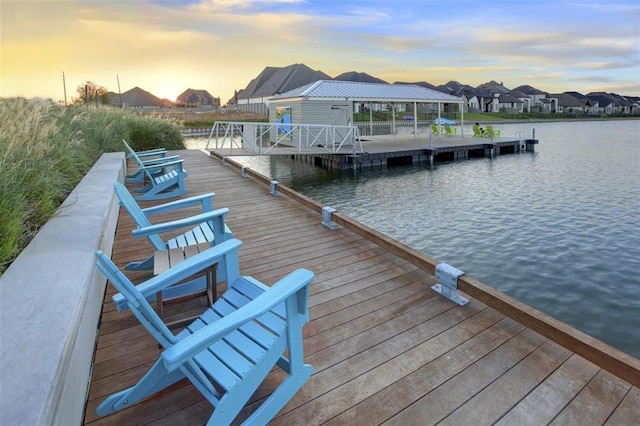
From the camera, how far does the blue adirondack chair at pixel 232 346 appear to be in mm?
1482

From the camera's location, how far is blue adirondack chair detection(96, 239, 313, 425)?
1.48 m

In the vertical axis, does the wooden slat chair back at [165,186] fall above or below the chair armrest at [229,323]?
above

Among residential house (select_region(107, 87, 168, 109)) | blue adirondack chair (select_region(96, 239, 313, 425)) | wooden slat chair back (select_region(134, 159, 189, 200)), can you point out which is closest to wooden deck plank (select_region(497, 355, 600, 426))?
blue adirondack chair (select_region(96, 239, 313, 425))

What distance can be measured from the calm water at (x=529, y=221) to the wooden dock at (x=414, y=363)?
8.96ft

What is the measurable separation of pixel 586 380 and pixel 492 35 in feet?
99.2

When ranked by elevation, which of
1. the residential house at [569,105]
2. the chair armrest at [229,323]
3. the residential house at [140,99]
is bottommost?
the chair armrest at [229,323]

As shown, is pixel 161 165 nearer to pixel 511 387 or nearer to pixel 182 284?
pixel 182 284

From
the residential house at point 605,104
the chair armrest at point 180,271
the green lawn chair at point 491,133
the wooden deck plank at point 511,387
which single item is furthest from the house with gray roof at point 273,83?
the residential house at point 605,104

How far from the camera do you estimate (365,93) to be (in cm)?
1853

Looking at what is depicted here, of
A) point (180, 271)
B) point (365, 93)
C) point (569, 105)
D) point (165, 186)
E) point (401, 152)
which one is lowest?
point (180, 271)

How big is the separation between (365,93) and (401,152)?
3.89m

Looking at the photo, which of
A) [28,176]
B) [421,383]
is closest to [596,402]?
[421,383]

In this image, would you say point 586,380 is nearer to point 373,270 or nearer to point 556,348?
point 556,348

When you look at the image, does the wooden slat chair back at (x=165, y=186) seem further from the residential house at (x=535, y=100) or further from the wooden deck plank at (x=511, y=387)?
the residential house at (x=535, y=100)
